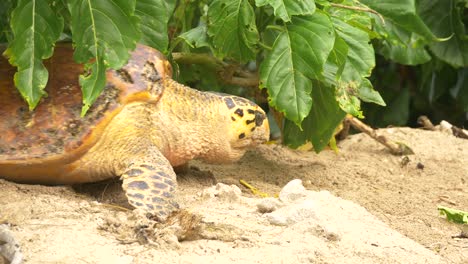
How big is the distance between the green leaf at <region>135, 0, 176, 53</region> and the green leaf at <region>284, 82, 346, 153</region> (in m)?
0.83

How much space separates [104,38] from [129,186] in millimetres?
687

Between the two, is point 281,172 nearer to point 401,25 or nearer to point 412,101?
point 401,25

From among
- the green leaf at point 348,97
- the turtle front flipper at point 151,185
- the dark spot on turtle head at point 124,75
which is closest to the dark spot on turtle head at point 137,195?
the turtle front flipper at point 151,185

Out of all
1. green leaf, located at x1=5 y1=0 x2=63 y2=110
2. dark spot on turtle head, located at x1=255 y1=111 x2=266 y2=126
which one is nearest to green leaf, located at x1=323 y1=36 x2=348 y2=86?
dark spot on turtle head, located at x1=255 y1=111 x2=266 y2=126

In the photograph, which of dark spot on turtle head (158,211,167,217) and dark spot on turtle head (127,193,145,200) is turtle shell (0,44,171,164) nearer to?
dark spot on turtle head (127,193,145,200)

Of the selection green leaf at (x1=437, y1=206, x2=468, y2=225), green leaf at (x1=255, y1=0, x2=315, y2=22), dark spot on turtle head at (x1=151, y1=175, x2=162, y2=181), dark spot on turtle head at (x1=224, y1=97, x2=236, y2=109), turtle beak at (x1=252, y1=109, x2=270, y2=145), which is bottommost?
green leaf at (x1=437, y1=206, x2=468, y2=225)

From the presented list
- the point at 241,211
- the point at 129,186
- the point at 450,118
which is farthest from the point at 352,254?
the point at 450,118

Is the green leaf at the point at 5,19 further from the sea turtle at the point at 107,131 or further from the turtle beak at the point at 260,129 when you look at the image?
the turtle beak at the point at 260,129

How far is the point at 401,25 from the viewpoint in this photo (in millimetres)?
4848

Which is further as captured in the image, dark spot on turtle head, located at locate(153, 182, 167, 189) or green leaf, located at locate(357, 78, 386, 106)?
green leaf, located at locate(357, 78, 386, 106)

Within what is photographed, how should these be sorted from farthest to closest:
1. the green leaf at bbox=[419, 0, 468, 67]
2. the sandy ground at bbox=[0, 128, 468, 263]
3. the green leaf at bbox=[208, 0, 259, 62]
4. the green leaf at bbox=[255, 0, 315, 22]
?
the green leaf at bbox=[419, 0, 468, 67] → the green leaf at bbox=[208, 0, 259, 62] → the green leaf at bbox=[255, 0, 315, 22] → the sandy ground at bbox=[0, 128, 468, 263]

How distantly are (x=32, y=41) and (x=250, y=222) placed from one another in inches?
42.1

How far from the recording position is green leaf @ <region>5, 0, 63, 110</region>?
131 inches

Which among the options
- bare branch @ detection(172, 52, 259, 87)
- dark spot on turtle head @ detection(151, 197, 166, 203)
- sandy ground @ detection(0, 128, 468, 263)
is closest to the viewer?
sandy ground @ detection(0, 128, 468, 263)
